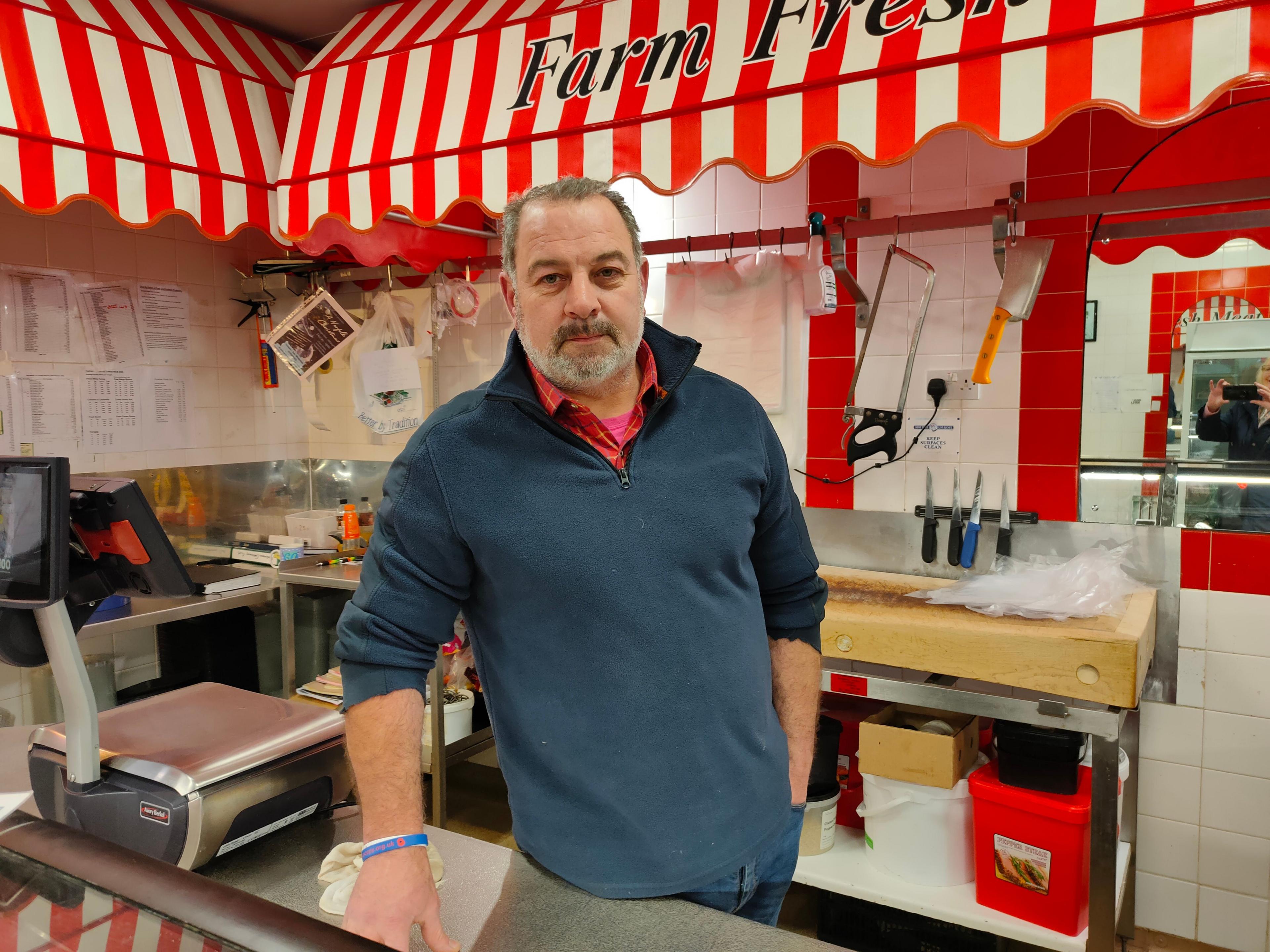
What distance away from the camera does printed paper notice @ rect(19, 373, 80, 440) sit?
318 cm

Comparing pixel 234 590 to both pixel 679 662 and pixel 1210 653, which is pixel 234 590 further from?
pixel 1210 653

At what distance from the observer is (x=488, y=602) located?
1.27m

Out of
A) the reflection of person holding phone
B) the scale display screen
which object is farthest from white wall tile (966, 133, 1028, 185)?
the scale display screen

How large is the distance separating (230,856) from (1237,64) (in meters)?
2.11

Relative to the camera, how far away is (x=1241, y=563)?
2377mm

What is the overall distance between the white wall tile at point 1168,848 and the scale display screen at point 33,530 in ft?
9.02

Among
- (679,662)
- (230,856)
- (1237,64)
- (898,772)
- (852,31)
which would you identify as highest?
(852,31)

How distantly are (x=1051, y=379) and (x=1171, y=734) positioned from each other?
1044 mm

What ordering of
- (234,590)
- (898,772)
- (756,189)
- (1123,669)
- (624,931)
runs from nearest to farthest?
(624,931) < (1123,669) < (898,772) < (756,189) < (234,590)

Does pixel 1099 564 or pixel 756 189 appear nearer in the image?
pixel 1099 564

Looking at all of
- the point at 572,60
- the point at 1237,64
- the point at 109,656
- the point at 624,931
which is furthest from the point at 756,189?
the point at 109,656

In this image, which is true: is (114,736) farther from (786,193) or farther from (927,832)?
(786,193)

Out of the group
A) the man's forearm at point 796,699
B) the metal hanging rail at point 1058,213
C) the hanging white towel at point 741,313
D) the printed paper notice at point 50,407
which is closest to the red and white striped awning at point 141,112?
the printed paper notice at point 50,407

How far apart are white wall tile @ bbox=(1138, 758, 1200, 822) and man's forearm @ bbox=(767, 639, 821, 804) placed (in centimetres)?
154
